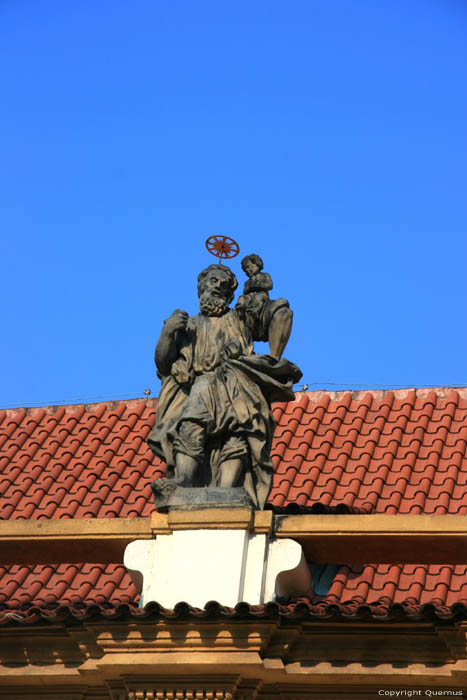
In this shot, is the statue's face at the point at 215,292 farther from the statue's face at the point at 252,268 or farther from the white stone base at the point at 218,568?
the white stone base at the point at 218,568

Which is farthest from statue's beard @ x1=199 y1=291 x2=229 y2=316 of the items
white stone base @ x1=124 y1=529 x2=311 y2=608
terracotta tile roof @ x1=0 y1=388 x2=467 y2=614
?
white stone base @ x1=124 y1=529 x2=311 y2=608

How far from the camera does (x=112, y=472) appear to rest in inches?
656

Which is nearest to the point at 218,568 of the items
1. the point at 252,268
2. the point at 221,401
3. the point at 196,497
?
the point at 196,497

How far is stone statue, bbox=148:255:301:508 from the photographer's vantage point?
12.3 metres

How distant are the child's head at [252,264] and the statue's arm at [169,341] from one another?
2.14 feet

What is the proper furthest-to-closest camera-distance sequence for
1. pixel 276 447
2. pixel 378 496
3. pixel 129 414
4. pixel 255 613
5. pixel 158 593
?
1. pixel 129 414
2. pixel 276 447
3. pixel 378 496
4. pixel 158 593
5. pixel 255 613

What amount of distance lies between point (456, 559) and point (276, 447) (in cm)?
483

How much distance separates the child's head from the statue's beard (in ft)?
1.07

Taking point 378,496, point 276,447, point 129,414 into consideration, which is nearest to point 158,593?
point 378,496

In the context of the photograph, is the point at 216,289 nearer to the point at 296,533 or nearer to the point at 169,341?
the point at 169,341

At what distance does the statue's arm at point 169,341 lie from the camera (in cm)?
1276

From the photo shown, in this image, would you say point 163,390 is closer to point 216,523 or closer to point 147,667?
point 216,523

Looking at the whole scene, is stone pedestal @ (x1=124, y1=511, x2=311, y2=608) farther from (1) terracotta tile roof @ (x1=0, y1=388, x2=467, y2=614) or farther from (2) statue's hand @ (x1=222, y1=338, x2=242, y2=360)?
(2) statue's hand @ (x1=222, y1=338, x2=242, y2=360)

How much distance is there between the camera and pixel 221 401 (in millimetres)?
12461
